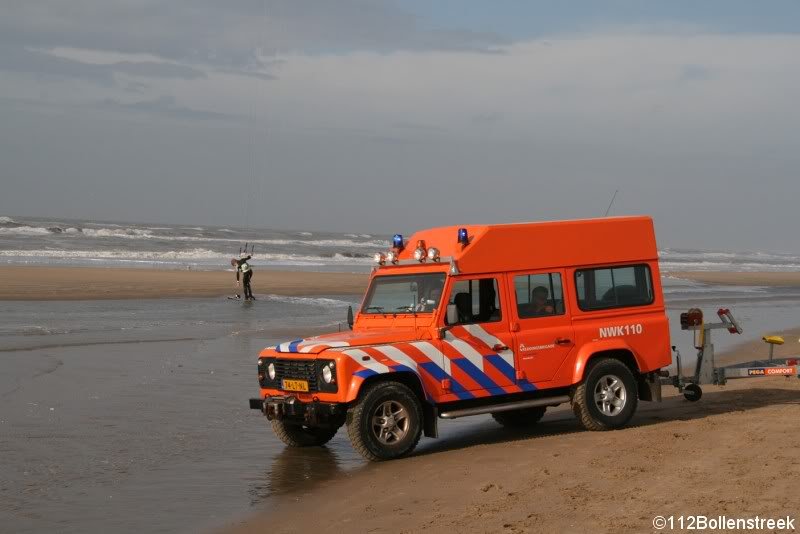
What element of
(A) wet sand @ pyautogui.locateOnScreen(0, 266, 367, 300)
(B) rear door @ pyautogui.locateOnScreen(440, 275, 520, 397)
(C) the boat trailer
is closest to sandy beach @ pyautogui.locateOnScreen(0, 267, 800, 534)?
(C) the boat trailer

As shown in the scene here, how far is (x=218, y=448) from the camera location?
10.3 metres

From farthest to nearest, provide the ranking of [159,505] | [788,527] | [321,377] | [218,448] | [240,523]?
[218,448] < [321,377] < [159,505] < [240,523] < [788,527]

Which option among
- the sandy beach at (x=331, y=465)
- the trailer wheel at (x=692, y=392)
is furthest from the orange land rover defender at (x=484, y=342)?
the trailer wheel at (x=692, y=392)

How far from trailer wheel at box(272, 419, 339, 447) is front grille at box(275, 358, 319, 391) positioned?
53 centimetres

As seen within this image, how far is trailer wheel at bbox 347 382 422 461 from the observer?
948 cm

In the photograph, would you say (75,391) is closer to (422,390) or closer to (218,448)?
(218,448)

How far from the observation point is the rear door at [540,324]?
10.6 m

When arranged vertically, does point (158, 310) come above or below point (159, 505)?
above

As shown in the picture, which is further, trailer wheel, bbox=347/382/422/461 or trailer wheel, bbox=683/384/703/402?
trailer wheel, bbox=683/384/703/402

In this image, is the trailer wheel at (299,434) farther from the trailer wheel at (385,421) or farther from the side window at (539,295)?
the side window at (539,295)

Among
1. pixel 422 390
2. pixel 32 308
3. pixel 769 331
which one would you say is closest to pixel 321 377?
pixel 422 390

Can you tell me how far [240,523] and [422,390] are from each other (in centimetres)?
287

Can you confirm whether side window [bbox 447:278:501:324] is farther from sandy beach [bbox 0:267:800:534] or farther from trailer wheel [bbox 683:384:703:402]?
trailer wheel [bbox 683:384:703:402]

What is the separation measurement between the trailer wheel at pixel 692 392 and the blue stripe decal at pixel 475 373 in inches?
115
